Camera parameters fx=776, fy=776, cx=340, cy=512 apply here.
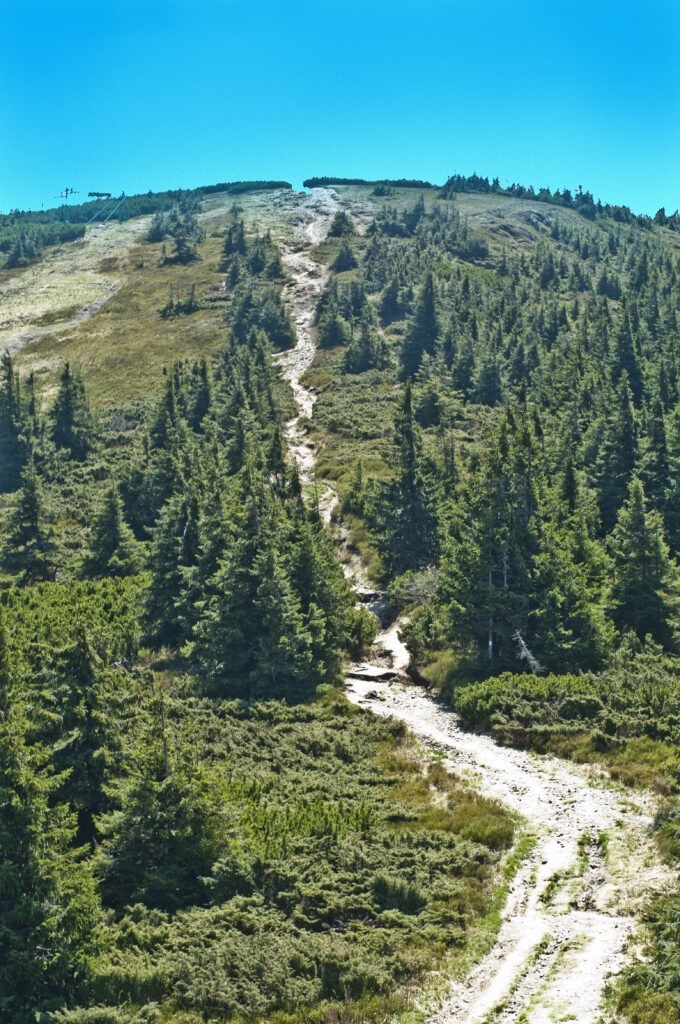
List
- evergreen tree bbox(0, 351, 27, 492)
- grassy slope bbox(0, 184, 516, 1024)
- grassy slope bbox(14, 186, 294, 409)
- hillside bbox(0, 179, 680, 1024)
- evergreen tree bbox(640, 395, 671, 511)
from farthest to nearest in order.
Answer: grassy slope bbox(14, 186, 294, 409)
evergreen tree bbox(0, 351, 27, 492)
evergreen tree bbox(640, 395, 671, 511)
hillside bbox(0, 179, 680, 1024)
grassy slope bbox(0, 184, 516, 1024)

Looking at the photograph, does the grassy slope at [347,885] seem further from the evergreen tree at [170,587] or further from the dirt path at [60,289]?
Answer: the dirt path at [60,289]

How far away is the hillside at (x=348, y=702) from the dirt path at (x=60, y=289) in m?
56.3

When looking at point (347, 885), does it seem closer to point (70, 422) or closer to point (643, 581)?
point (643, 581)

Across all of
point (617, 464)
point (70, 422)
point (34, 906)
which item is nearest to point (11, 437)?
point (70, 422)

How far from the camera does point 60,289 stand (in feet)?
524

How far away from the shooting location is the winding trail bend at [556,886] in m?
16.6

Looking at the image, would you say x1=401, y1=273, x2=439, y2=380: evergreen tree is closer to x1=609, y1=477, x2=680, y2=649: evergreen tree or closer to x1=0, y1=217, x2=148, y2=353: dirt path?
x1=609, y1=477, x2=680, y2=649: evergreen tree

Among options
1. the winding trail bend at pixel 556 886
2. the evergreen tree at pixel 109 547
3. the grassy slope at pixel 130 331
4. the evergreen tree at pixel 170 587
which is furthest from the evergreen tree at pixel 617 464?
the grassy slope at pixel 130 331

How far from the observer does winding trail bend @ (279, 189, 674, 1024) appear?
54.4 feet

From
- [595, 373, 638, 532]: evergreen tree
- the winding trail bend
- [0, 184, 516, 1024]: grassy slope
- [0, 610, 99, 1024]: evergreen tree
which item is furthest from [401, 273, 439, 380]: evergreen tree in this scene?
[0, 610, 99, 1024]: evergreen tree

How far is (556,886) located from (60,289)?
163m

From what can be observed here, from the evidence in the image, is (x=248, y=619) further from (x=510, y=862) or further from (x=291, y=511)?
(x=510, y=862)

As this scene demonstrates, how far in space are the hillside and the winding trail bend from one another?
0.31 ft

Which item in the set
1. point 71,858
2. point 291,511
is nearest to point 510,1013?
point 71,858
